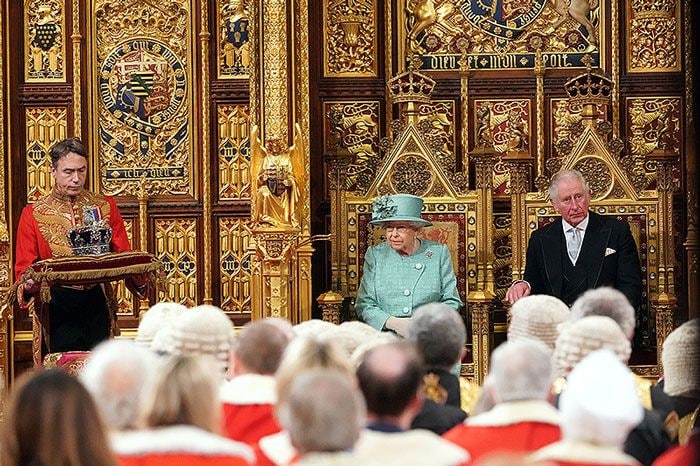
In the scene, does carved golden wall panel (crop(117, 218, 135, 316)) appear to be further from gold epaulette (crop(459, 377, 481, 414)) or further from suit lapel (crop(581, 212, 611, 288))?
gold epaulette (crop(459, 377, 481, 414))

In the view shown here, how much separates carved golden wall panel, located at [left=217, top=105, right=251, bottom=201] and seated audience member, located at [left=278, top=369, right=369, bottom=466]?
7156 millimetres

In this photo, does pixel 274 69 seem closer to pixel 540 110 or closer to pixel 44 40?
pixel 44 40

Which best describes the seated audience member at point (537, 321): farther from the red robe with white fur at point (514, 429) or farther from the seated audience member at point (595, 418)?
the seated audience member at point (595, 418)

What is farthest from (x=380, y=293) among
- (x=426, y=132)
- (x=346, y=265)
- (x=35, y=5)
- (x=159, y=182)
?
(x=35, y=5)

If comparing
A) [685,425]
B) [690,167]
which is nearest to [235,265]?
[690,167]

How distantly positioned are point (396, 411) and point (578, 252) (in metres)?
5.41

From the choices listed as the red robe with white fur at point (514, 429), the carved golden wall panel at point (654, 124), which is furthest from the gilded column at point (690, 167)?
the red robe with white fur at point (514, 429)

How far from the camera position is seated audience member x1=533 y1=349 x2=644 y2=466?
171 inches

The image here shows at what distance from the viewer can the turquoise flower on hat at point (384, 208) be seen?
31.2 ft

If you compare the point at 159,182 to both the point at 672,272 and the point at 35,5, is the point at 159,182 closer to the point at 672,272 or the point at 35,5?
the point at 35,5

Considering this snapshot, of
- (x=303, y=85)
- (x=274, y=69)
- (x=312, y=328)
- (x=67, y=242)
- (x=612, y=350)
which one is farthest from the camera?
(x=303, y=85)

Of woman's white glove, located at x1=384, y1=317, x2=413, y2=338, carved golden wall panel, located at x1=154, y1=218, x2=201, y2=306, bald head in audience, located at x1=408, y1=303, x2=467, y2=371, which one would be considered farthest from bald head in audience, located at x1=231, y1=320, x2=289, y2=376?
carved golden wall panel, located at x1=154, y1=218, x2=201, y2=306

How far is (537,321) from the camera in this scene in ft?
21.2

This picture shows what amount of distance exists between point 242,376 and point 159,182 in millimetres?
5789
